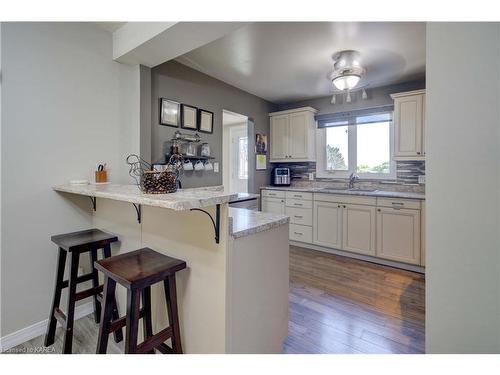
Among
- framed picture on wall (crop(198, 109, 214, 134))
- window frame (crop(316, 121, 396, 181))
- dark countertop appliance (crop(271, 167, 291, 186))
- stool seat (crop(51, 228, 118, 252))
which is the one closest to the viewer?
stool seat (crop(51, 228, 118, 252))

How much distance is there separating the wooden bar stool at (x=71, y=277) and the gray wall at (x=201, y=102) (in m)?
1.09

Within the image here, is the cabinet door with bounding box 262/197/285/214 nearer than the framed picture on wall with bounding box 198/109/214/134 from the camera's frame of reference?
No

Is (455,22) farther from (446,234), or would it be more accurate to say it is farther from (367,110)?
(367,110)

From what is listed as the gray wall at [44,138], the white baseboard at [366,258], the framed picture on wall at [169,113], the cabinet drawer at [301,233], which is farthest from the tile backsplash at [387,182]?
the gray wall at [44,138]

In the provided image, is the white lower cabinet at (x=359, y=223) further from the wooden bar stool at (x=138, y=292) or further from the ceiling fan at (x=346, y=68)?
the wooden bar stool at (x=138, y=292)

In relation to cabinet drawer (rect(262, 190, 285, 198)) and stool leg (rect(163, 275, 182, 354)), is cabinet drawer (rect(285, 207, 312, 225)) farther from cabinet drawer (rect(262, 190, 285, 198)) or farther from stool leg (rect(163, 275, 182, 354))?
stool leg (rect(163, 275, 182, 354))

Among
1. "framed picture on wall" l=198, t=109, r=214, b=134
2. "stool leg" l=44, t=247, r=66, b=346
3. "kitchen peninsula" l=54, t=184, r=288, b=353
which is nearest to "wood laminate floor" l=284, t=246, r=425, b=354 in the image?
"kitchen peninsula" l=54, t=184, r=288, b=353

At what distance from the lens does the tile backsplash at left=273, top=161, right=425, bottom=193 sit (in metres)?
3.30

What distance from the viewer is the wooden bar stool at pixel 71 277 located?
151 cm

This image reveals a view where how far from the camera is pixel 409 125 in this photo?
10.0ft

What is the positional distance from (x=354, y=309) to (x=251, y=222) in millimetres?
1336

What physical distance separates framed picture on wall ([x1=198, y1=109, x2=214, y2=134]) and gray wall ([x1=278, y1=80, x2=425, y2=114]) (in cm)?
→ 177

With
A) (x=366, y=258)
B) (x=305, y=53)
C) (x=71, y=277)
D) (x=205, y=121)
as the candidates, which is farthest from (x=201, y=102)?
(x=366, y=258)

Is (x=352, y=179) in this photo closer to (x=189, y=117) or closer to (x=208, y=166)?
(x=208, y=166)
